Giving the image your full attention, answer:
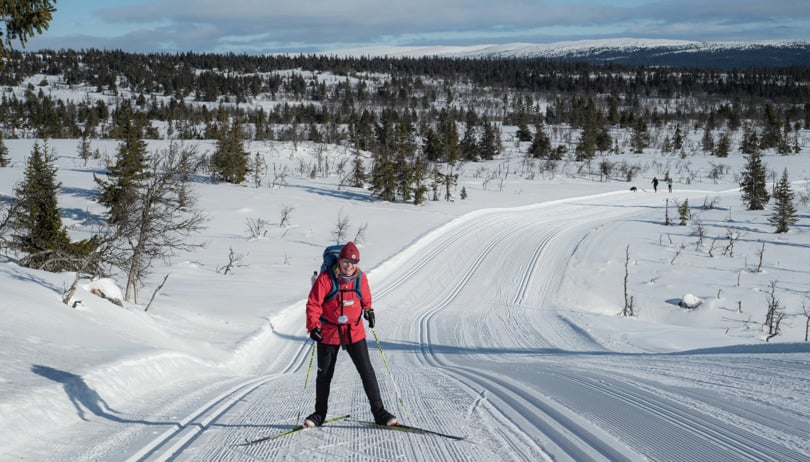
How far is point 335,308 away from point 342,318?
11 centimetres

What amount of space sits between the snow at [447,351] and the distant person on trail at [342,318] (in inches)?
16.2

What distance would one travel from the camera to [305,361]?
41.3ft

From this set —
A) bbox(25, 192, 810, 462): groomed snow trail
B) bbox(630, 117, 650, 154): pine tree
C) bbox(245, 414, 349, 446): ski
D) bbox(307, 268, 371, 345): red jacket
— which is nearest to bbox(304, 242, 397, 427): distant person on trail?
bbox(307, 268, 371, 345): red jacket

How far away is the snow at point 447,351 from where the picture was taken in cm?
512

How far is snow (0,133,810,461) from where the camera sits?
16.8 feet

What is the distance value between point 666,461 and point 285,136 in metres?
94.8

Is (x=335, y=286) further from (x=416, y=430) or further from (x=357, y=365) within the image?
(x=416, y=430)

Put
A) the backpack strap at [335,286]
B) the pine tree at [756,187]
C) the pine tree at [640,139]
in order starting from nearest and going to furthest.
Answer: the backpack strap at [335,286] → the pine tree at [756,187] → the pine tree at [640,139]

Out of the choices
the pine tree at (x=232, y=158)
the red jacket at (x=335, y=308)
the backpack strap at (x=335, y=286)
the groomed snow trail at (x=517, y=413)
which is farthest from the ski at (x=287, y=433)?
the pine tree at (x=232, y=158)

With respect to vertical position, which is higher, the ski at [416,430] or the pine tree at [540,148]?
the pine tree at [540,148]

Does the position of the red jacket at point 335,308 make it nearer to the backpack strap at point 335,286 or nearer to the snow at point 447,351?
the backpack strap at point 335,286

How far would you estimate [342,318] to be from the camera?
17.1ft

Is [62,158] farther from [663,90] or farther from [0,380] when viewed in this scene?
[663,90]

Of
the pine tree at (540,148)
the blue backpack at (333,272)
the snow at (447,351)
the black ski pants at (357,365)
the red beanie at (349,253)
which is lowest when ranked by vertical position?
the snow at (447,351)
